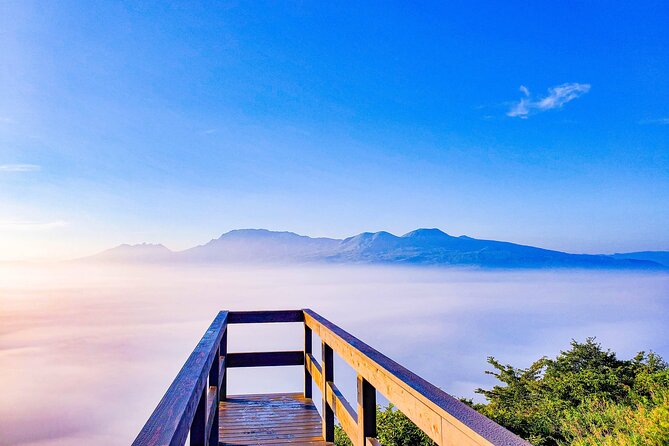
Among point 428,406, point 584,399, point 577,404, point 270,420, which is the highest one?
point 428,406

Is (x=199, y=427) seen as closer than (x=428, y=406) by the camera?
No

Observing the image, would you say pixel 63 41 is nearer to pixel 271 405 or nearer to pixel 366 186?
pixel 271 405

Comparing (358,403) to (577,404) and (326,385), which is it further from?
(577,404)

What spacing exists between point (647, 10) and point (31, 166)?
1243 inches

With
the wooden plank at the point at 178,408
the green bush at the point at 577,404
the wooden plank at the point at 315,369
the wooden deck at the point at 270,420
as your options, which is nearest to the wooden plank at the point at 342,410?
the wooden plank at the point at 315,369

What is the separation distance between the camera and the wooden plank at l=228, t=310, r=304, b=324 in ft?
16.9

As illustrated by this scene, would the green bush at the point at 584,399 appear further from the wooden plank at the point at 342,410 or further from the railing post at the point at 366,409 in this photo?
the railing post at the point at 366,409

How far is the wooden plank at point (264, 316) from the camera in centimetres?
515

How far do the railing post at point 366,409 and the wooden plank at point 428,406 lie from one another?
8 cm

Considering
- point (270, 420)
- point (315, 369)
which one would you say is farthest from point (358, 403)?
point (270, 420)

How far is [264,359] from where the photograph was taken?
16.9 feet

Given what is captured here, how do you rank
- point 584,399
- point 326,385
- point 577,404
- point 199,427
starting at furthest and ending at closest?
point 577,404, point 584,399, point 326,385, point 199,427

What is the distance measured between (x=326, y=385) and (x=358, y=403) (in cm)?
137

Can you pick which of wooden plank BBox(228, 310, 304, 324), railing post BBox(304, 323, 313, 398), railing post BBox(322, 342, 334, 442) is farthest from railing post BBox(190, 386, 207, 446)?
wooden plank BBox(228, 310, 304, 324)
